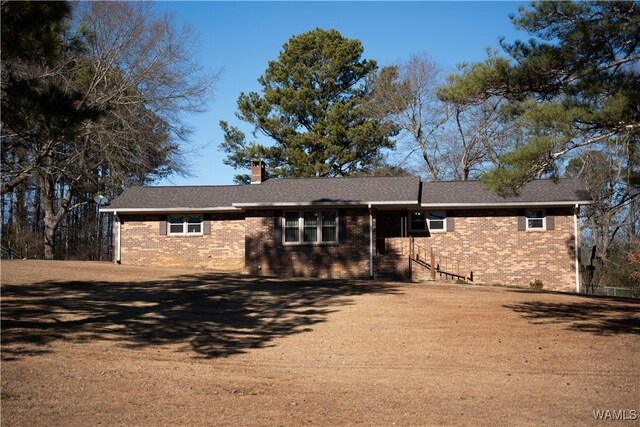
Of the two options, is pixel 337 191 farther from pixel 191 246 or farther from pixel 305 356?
pixel 305 356

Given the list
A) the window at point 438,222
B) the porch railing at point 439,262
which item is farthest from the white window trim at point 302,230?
the window at point 438,222

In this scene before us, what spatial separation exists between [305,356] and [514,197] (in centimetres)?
1625

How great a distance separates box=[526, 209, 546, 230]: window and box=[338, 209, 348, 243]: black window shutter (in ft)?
23.7

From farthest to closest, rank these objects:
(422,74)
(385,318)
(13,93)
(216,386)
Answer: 1. (422,74)
2. (385,318)
3. (13,93)
4. (216,386)

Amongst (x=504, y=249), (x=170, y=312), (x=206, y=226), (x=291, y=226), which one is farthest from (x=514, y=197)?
(x=170, y=312)

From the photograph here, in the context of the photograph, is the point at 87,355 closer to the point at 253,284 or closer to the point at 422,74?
the point at 253,284

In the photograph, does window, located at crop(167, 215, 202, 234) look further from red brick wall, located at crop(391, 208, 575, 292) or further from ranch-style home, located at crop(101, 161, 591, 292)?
red brick wall, located at crop(391, 208, 575, 292)

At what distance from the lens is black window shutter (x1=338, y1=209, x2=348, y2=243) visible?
82.2ft

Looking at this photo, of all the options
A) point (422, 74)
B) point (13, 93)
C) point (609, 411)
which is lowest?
point (609, 411)

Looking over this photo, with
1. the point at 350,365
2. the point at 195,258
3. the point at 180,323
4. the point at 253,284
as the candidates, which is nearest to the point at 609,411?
the point at 350,365

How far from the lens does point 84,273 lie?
67.7ft

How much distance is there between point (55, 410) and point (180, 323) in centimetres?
607

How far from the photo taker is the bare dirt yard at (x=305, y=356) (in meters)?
7.61

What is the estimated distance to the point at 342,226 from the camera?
2512 centimetres
